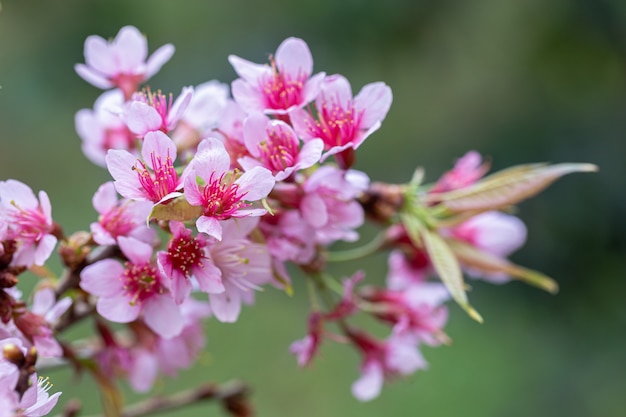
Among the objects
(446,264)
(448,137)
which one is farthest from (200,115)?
(448,137)

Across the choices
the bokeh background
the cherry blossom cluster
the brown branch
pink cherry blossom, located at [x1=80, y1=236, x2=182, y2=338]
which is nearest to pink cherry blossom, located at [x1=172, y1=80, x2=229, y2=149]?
the cherry blossom cluster

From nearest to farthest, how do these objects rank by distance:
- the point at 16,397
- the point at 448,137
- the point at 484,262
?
the point at 16,397, the point at 484,262, the point at 448,137

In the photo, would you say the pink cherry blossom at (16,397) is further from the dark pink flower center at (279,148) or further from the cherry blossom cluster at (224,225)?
the dark pink flower center at (279,148)

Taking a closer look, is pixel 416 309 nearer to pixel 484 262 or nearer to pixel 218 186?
pixel 484 262

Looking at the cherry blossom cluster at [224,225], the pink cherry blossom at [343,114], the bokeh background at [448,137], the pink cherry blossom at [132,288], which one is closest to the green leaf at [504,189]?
the cherry blossom cluster at [224,225]

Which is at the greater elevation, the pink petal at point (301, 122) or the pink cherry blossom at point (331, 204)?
the pink petal at point (301, 122)

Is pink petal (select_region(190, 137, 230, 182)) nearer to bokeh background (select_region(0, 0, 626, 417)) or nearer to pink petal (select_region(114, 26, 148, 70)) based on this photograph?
pink petal (select_region(114, 26, 148, 70))
